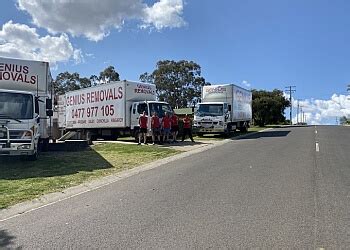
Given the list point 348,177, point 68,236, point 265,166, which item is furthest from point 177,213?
Result: point 265,166

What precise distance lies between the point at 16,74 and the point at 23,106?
2496mm

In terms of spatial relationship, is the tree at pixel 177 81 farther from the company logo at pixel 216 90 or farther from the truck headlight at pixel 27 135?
the truck headlight at pixel 27 135

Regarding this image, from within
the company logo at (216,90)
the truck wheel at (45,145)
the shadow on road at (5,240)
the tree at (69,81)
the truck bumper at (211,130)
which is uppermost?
the tree at (69,81)

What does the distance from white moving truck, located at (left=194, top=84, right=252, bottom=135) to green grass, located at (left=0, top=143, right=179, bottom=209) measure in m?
10.5

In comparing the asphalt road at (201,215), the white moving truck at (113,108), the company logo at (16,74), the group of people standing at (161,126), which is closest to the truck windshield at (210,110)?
the white moving truck at (113,108)

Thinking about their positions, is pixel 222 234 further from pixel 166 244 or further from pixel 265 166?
pixel 265 166

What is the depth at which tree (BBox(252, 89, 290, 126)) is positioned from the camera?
7325 centimetres

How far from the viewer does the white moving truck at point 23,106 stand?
41.2ft

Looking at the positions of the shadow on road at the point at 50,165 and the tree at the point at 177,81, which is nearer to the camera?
the shadow on road at the point at 50,165

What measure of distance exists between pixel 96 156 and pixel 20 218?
9.57m

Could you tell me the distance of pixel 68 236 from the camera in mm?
5566

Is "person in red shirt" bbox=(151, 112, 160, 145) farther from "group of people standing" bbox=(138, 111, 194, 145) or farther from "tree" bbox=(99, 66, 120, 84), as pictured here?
"tree" bbox=(99, 66, 120, 84)

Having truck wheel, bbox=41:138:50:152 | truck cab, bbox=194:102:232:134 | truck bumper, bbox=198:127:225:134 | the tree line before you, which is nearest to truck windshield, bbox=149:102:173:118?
truck cab, bbox=194:102:232:134

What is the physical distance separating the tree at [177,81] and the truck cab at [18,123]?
5995 centimetres
